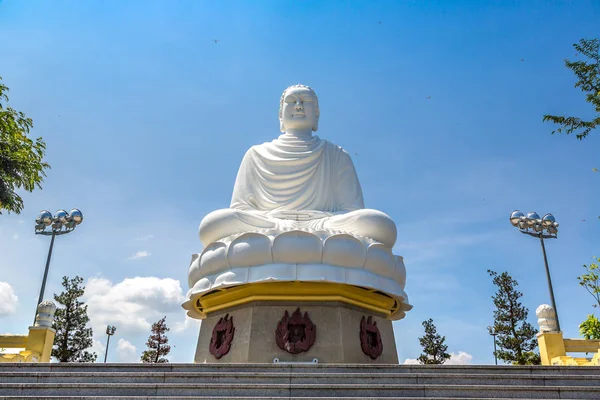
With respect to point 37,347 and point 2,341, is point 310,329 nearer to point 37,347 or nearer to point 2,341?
point 37,347

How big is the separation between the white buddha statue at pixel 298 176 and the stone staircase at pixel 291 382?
410cm

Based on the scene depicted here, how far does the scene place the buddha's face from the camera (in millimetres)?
12086

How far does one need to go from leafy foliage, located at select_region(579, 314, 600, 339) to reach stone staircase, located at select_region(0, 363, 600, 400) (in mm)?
14856

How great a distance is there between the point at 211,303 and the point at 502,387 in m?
5.64

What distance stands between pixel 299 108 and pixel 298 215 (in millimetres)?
3002

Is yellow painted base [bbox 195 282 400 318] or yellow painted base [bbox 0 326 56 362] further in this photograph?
yellow painted base [bbox 0 326 56 362]

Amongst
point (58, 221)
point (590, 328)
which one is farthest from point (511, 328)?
point (58, 221)

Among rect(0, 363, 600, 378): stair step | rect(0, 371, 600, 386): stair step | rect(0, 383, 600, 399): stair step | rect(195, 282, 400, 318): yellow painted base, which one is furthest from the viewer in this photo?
rect(195, 282, 400, 318): yellow painted base

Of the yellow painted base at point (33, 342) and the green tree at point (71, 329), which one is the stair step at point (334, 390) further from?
the green tree at point (71, 329)

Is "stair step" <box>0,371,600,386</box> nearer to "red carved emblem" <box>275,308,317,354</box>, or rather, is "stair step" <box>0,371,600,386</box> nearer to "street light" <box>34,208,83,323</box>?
"red carved emblem" <box>275,308,317,354</box>

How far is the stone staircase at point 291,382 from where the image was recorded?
535 cm

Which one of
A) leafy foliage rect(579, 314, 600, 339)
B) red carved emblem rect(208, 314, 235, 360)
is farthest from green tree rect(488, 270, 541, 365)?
red carved emblem rect(208, 314, 235, 360)

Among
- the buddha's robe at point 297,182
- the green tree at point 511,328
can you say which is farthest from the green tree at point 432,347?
the buddha's robe at point 297,182

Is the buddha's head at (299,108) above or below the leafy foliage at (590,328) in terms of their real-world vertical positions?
above
